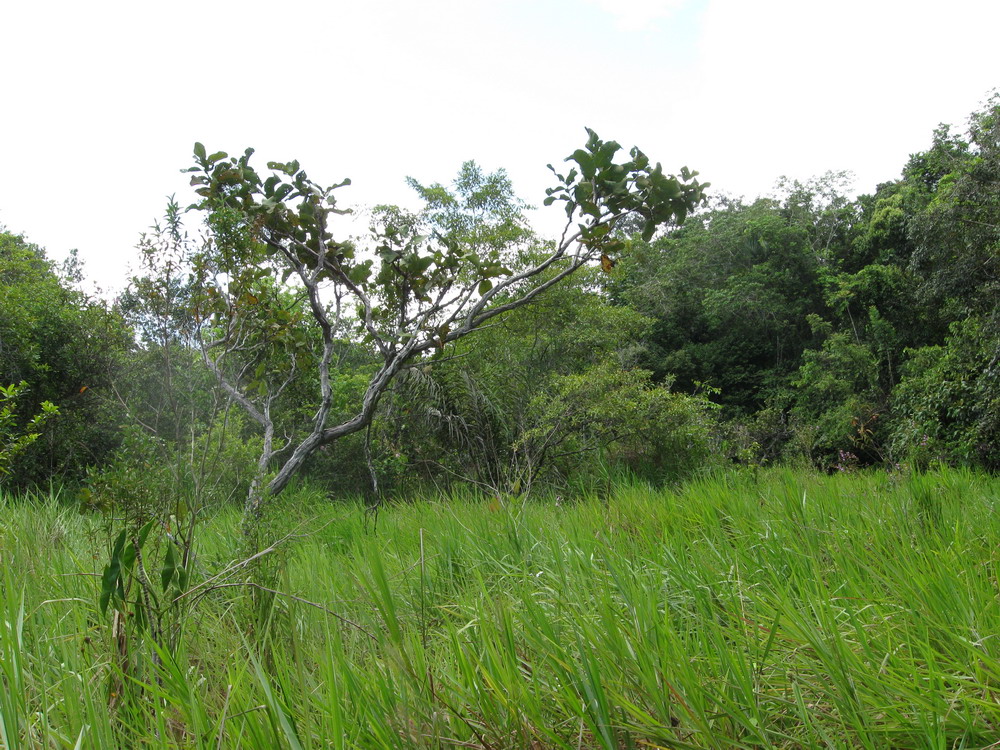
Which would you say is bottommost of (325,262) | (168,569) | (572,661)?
(572,661)

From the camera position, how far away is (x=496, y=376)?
8188 millimetres

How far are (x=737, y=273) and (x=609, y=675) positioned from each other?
24512 millimetres

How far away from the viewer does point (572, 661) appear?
4.28 feet

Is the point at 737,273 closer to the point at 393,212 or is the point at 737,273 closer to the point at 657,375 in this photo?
the point at 657,375

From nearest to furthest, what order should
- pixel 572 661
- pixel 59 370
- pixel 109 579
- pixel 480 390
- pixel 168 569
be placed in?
pixel 572 661
pixel 109 579
pixel 168 569
pixel 480 390
pixel 59 370

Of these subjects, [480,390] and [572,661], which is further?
[480,390]

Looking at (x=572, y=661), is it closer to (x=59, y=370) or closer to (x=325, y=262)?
(x=325, y=262)

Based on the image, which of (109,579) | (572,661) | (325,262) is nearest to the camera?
(572,661)

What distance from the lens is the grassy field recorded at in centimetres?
117

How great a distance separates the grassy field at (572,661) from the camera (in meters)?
1.17

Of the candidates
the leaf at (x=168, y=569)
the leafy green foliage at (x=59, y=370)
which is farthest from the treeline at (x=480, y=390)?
the leaf at (x=168, y=569)

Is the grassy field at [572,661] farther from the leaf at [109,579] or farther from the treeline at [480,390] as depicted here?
the treeline at [480,390]

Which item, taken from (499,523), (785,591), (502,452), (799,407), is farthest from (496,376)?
(799,407)

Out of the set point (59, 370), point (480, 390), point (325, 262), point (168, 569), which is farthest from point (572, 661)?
point (59, 370)
